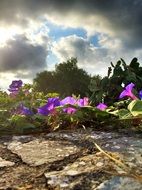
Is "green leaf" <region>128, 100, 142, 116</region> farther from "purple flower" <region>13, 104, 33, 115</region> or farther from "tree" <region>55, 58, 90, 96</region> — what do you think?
"tree" <region>55, 58, 90, 96</region>

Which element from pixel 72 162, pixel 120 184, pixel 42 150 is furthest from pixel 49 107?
pixel 120 184

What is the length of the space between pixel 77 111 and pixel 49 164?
52.0 inches

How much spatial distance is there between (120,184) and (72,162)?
520mm

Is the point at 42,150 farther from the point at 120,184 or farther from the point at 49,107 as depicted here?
the point at 49,107

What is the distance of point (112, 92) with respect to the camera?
17.5ft

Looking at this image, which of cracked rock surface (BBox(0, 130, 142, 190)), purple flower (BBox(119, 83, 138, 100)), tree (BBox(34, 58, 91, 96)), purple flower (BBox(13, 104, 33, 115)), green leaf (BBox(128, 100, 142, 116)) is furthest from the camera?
tree (BBox(34, 58, 91, 96))

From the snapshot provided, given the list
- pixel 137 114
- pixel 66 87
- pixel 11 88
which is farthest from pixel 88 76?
pixel 137 114

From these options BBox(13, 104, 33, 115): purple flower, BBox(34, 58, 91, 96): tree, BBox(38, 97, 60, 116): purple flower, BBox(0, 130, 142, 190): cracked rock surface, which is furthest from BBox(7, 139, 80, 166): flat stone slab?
BBox(34, 58, 91, 96): tree

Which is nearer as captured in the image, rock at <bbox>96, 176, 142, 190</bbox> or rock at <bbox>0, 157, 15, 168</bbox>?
rock at <bbox>96, 176, 142, 190</bbox>

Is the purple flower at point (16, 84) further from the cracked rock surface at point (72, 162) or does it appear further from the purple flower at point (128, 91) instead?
the cracked rock surface at point (72, 162)

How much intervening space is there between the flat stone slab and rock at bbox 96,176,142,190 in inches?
23.5

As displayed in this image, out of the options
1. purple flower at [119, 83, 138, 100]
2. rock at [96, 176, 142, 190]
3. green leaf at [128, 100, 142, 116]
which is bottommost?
rock at [96, 176, 142, 190]

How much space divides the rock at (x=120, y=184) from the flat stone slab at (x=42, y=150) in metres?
0.60

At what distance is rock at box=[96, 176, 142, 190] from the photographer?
2376 millimetres
